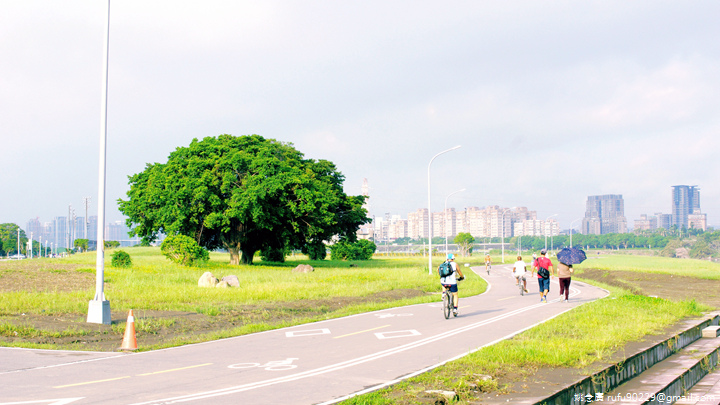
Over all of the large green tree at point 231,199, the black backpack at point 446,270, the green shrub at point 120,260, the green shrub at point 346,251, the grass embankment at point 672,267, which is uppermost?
the large green tree at point 231,199

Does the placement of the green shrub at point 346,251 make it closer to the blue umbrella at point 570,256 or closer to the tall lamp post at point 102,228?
the blue umbrella at point 570,256

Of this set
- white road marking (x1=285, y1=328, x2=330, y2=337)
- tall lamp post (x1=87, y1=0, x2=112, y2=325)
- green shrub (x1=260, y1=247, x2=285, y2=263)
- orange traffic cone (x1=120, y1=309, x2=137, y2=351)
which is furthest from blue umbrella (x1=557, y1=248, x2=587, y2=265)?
green shrub (x1=260, y1=247, x2=285, y2=263)

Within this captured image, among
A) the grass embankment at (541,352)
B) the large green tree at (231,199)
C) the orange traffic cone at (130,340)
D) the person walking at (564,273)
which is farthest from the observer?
the large green tree at (231,199)

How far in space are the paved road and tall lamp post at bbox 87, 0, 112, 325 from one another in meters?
3.61

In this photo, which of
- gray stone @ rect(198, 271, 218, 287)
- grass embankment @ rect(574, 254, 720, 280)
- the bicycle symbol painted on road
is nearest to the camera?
the bicycle symbol painted on road

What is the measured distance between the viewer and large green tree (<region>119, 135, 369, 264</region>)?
43406 mm

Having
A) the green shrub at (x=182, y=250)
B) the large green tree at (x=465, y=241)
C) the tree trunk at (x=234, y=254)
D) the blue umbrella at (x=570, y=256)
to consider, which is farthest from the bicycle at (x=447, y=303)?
the large green tree at (x=465, y=241)

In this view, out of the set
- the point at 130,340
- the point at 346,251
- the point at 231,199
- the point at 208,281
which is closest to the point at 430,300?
the point at 208,281

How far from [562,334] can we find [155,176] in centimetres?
4102

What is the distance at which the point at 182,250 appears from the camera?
42.2 meters

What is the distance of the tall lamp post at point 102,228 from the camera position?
618 inches

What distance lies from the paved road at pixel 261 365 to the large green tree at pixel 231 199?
28785 millimetres

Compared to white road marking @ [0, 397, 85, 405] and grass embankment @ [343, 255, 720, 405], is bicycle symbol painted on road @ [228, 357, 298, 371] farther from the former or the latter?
white road marking @ [0, 397, 85, 405]

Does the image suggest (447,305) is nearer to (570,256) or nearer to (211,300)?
(570,256)
